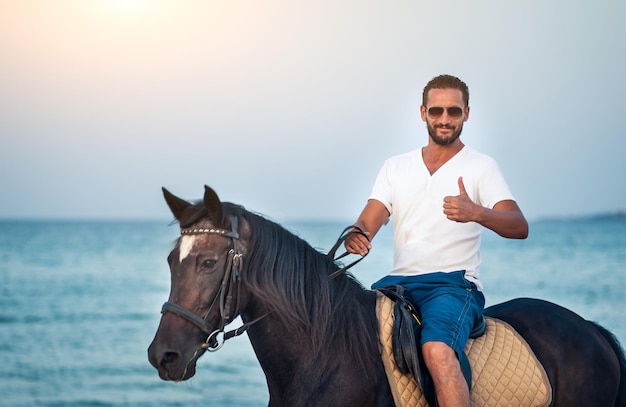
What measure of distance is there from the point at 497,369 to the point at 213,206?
1.47m

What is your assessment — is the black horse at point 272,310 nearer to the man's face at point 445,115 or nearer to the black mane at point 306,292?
the black mane at point 306,292

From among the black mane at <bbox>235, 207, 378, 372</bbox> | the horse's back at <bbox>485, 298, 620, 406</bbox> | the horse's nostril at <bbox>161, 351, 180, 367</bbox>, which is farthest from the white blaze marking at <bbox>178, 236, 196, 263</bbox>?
the horse's back at <bbox>485, 298, 620, 406</bbox>

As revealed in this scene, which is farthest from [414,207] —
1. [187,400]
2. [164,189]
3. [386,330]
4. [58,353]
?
[58,353]

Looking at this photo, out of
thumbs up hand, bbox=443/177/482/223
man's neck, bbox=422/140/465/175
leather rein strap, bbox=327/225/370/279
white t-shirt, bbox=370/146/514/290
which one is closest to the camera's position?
thumbs up hand, bbox=443/177/482/223

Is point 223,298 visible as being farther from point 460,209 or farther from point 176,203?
point 460,209

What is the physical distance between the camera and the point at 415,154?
13.3 feet

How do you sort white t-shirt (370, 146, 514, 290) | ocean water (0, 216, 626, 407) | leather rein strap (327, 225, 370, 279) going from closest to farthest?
1. leather rein strap (327, 225, 370, 279)
2. white t-shirt (370, 146, 514, 290)
3. ocean water (0, 216, 626, 407)

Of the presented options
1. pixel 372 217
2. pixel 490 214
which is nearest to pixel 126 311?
pixel 372 217

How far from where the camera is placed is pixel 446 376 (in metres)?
3.47

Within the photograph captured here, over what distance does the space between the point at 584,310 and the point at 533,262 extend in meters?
14.5

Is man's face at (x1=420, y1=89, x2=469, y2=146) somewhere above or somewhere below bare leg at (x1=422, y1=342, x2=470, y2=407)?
above

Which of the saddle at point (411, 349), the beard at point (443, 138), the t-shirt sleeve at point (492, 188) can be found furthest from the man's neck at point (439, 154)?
the saddle at point (411, 349)

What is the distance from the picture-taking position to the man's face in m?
3.92

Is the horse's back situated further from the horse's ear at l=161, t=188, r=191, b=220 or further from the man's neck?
the horse's ear at l=161, t=188, r=191, b=220
